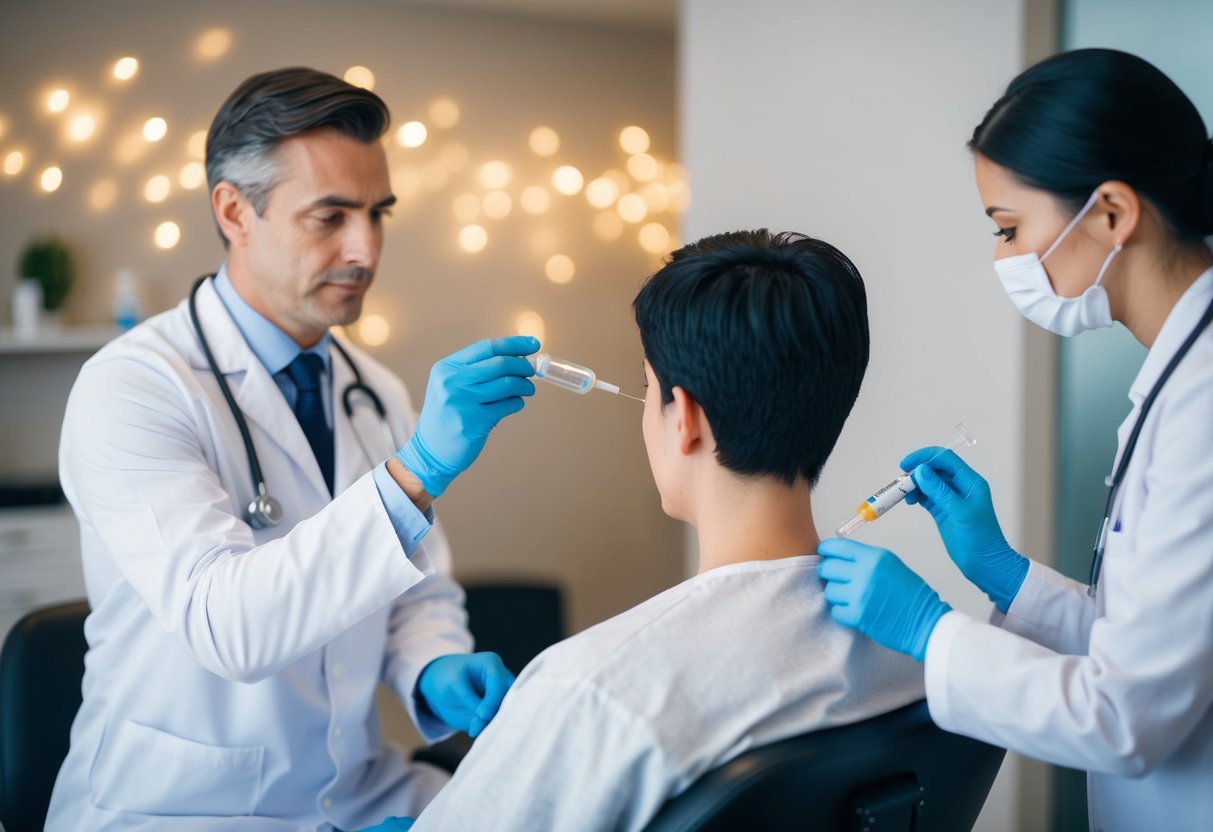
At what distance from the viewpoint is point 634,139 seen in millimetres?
3771

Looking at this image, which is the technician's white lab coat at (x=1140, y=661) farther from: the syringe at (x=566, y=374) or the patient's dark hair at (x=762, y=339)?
the syringe at (x=566, y=374)

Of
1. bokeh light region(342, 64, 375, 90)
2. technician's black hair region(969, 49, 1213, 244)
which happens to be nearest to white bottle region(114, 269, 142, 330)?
bokeh light region(342, 64, 375, 90)

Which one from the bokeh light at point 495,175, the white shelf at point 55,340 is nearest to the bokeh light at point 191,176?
the white shelf at point 55,340

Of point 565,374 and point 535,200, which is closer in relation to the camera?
point 565,374

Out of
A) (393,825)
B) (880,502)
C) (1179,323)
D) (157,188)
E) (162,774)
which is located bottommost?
(393,825)

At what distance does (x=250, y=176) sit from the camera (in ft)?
5.00

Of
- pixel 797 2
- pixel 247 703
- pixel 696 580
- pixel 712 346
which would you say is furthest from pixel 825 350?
pixel 797 2

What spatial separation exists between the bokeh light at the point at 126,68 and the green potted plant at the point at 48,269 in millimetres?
523

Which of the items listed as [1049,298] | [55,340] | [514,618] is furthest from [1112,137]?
[55,340]

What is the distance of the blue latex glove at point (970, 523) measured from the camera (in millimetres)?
1230

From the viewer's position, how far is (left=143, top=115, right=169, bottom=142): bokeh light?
306 cm

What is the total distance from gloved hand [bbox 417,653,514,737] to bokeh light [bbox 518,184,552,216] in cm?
238

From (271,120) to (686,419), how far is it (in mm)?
838

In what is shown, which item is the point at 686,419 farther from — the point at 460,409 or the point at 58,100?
the point at 58,100
